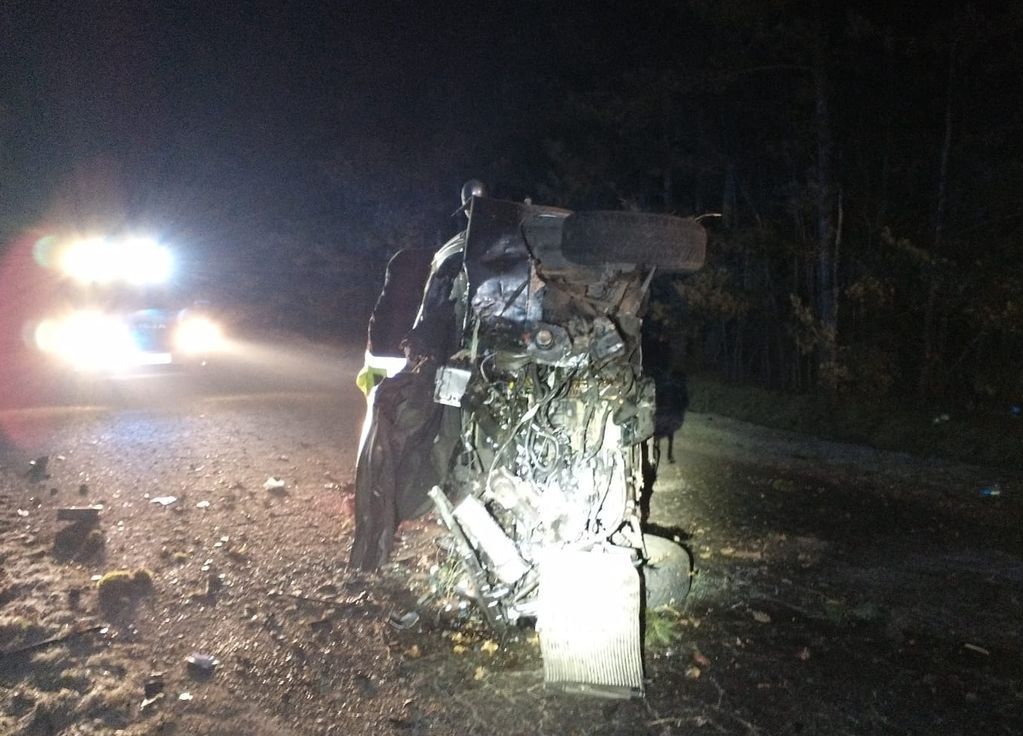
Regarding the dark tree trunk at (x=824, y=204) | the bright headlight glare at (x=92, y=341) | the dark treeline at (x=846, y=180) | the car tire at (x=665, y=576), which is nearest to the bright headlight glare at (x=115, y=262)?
the bright headlight glare at (x=92, y=341)

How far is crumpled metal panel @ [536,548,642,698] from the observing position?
12.9 ft

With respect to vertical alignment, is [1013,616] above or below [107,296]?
below

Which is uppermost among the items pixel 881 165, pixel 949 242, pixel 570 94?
pixel 570 94

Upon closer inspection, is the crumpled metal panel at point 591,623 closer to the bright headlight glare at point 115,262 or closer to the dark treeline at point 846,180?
the dark treeline at point 846,180

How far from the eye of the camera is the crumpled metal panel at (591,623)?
3934 mm

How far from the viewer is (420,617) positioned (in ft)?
15.8

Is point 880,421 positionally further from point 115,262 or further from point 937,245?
point 115,262

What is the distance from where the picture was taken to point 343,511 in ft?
22.4

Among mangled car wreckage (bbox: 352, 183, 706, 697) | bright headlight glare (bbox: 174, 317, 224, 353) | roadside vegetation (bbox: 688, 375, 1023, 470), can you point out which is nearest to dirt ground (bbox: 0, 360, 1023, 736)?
mangled car wreckage (bbox: 352, 183, 706, 697)

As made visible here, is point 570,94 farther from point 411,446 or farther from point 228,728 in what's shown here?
Result: point 228,728

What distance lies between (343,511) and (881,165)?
11.1 metres

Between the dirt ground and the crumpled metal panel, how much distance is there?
0.13m

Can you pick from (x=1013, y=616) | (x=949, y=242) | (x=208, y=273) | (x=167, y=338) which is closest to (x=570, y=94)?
(x=949, y=242)

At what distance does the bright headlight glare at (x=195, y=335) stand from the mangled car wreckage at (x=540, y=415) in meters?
7.98
